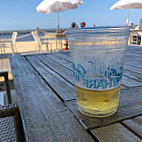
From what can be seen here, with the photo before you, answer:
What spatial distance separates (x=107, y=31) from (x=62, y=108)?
20 centimetres

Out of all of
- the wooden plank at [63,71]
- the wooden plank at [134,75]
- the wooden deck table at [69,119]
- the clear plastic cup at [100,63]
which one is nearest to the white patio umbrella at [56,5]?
the wooden plank at [63,71]

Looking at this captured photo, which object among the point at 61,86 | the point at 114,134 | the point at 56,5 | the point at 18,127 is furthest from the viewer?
A: the point at 56,5

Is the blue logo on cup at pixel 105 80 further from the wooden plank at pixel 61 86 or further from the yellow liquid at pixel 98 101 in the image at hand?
the wooden plank at pixel 61 86

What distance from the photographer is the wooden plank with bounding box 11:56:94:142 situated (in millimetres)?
260

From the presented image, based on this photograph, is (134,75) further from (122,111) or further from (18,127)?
(18,127)

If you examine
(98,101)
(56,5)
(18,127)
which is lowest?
(18,127)

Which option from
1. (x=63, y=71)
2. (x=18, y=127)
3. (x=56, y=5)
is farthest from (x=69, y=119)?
(x=56, y=5)

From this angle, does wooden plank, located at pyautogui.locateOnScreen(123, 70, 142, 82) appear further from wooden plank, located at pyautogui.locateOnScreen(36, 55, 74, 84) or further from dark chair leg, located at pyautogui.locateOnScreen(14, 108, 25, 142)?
dark chair leg, located at pyautogui.locateOnScreen(14, 108, 25, 142)

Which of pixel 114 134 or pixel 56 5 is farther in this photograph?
pixel 56 5

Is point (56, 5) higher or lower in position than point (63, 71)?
higher

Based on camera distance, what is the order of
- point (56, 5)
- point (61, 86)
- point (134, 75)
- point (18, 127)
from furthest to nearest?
point (56, 5)
point (134, 75)
point (61, 86)
point (18, 127)

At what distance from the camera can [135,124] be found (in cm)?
29

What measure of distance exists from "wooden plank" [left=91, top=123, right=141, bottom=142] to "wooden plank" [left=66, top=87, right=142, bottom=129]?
0.05 ft

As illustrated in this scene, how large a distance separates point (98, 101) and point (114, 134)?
0.20 feet
